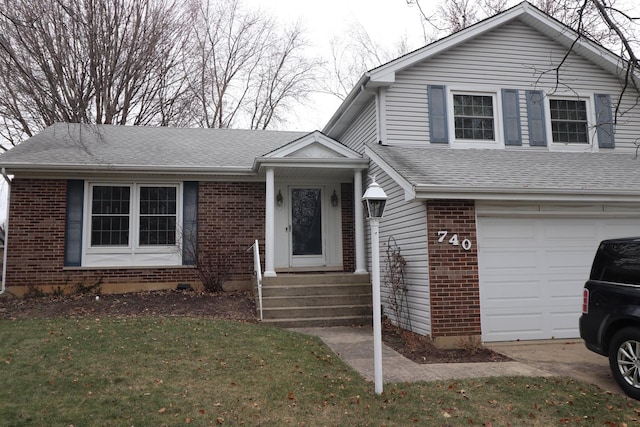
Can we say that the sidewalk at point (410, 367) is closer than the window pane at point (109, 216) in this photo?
Yes

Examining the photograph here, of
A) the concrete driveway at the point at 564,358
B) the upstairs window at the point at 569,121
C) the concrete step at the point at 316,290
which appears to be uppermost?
the upstairs window at the point at 569,121

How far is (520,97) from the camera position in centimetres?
1030

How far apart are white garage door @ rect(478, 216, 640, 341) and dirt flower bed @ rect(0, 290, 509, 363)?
3.34 feet

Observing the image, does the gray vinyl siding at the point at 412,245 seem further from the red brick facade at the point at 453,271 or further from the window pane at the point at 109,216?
the window pane at the point at 109,216

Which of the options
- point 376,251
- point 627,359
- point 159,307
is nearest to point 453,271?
point 627,359

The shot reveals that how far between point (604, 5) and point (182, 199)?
362 inches

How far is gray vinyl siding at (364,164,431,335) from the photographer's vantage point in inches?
304

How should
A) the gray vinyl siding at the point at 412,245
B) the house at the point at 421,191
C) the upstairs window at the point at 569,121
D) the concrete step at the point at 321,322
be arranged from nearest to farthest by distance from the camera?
the gray vinyl siding at the point at 412,245, the house at the point at 421,191, the concrete step at the point at 321,322, the upstairs window at the point at 569,121

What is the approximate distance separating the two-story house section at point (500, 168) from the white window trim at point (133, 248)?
4954 millimetres

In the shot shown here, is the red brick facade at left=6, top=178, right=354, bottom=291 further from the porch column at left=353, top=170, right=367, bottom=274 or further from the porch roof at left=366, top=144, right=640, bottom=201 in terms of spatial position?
the porch roof at left=366, top=144, right=640, bottom=201

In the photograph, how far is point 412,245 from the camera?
8.27 meters

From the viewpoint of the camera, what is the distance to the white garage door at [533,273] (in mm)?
7898

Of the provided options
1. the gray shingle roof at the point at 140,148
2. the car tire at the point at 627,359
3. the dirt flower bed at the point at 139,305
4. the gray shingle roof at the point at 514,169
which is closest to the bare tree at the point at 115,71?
the gray shingle roof at the point at 140,148

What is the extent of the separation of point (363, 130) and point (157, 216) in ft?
17.6
